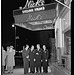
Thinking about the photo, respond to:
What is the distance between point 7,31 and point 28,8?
0.52 metres

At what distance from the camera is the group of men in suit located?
240cm

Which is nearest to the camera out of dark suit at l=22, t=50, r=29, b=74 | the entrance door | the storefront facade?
the storefront facade

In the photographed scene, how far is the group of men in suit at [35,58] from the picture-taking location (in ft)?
7.88

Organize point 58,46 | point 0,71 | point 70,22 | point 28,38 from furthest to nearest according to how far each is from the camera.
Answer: point 0,71
point 28,38
point 58,46
point 70,22

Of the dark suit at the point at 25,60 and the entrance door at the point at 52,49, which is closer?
the entrance door at the point at 52,49

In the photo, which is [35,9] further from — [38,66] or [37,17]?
[38,66]

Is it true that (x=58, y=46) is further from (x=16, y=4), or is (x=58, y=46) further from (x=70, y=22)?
(x=16, y=4)

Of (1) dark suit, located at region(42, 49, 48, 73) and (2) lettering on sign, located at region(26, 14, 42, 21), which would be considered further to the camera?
(2) lettering on sign, located at region(26, 14, 42, 21)

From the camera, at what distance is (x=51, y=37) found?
7.89 feet

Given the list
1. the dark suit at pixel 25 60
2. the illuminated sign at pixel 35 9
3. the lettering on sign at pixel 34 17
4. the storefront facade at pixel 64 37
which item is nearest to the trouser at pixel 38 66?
the dark suit at pixel 25 60

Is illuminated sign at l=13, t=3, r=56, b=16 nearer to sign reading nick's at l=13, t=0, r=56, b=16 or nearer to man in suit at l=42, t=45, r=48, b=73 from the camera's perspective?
sign reading nick's at l=13, t=0, r=56, b=16

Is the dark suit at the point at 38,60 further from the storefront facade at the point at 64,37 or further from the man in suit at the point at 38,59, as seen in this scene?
the storefront facade at the point at 64,37

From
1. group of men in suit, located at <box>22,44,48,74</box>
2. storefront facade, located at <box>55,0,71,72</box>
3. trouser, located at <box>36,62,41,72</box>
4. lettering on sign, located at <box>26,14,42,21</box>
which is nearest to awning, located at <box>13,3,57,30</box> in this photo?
lettering on sign, located at <box>26,14,42,21</box>

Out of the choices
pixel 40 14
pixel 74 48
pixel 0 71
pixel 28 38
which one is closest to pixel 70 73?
pixel 74 48
